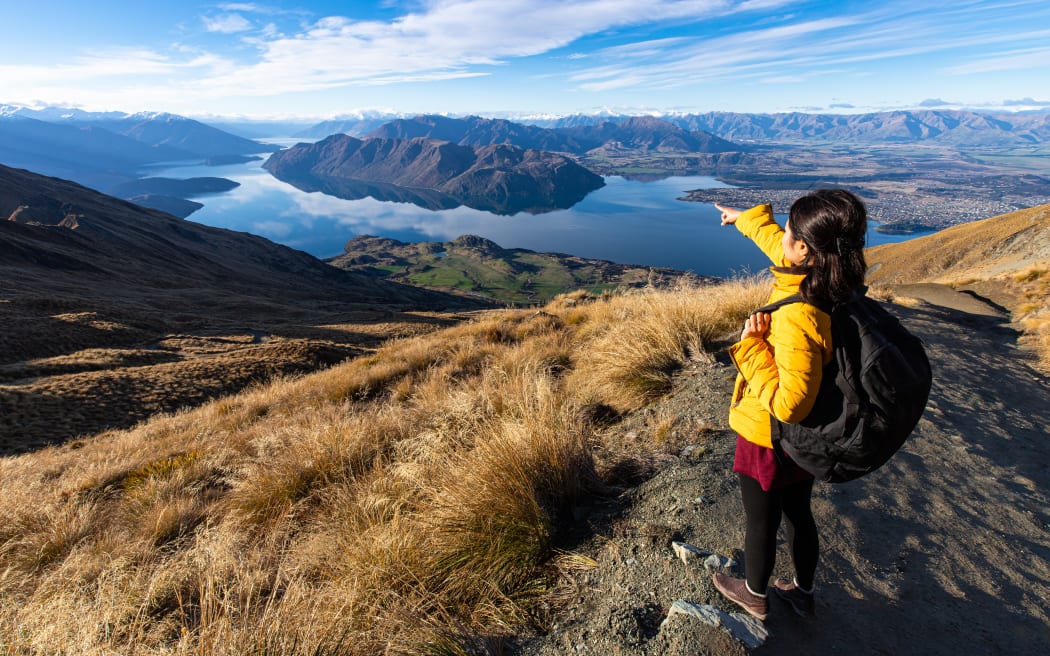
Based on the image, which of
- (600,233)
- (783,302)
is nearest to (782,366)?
(783,302)

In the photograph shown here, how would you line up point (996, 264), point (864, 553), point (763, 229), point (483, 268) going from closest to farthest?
point (864, 553), point (763, 229), point (996, 264), point (483, 268)

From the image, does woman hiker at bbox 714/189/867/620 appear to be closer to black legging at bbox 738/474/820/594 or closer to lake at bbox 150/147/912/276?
black legging at bbox 738/474/820/594

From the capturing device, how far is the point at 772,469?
2.21 metres

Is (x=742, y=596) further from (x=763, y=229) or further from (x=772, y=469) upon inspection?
(x=763, y=229)

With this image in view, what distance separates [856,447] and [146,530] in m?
5.55

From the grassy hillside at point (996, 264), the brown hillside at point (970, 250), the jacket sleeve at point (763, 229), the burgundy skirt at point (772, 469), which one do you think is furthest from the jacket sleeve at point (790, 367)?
the brown hillside at point (970, 250)

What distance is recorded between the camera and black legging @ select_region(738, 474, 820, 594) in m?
2.28

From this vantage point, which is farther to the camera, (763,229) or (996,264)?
(996,264)

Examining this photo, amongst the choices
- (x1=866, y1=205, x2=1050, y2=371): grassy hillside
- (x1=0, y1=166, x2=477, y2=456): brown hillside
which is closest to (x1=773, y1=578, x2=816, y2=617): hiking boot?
(x1=866, y1=205, x2=1050, y2=371): grassy hillside

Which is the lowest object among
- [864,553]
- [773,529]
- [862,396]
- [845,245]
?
[864,553]

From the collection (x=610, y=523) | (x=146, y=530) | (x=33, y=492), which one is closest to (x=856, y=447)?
(x=610, y=523)

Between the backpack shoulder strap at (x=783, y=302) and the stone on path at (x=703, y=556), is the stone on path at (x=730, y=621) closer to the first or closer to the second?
the stone on path at (x=703, y=556)

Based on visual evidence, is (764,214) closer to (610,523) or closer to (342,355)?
(610,523)

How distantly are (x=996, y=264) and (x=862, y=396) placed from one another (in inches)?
1078
